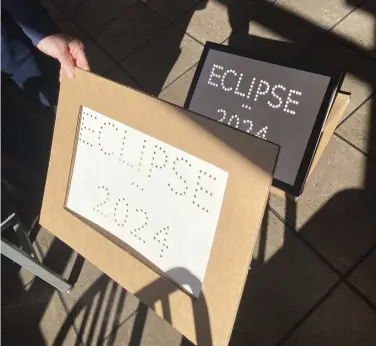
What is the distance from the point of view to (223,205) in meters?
1.10

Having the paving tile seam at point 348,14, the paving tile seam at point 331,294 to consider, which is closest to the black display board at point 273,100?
the paving tile seam at point 331,294

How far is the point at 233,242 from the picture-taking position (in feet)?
3.54

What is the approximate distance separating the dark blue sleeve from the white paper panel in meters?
0.39

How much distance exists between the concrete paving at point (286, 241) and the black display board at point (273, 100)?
0.56 feet

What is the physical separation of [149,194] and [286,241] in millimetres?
869

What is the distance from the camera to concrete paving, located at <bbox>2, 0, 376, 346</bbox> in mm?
1749

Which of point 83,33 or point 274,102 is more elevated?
point 83,33

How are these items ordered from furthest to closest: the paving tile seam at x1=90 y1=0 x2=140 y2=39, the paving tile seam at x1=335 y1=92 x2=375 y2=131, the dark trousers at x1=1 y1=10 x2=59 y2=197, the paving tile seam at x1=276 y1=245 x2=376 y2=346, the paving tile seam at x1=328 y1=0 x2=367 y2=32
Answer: the paving tile seam at x1=90 y1=0 x2=140 y2=39, the paving tile seam at x1=328 y1=0 x2=367 y2=32, the paving tile seam at x1=335 y1=92 x2=375 y2=131, the paving tile seam at x1=276 y1=245 x2=376 y2=346, the dark trousers at x1=1 y1=10 x2=59 y2=197

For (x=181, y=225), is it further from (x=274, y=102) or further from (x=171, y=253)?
(x=274, y=102)


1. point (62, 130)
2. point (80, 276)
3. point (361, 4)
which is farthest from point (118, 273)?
point (361, 4)

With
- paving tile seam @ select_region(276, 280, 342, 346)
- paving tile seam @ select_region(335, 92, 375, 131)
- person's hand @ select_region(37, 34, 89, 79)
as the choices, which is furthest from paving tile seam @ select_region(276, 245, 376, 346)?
person's hand @ select_region(37, 34, 89, 79)

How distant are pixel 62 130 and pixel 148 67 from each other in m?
1.42

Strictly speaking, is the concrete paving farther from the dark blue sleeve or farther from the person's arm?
the dark blue sleeve

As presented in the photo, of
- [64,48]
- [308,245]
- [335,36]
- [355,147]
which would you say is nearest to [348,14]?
[335,36]
